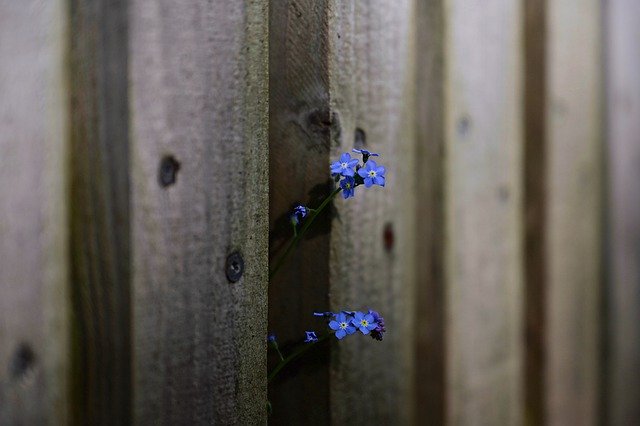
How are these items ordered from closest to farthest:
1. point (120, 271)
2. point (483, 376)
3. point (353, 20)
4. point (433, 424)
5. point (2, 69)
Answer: point (2, 69), point (120, 271), point (353, 20), point (433, 424), point (483, 376)

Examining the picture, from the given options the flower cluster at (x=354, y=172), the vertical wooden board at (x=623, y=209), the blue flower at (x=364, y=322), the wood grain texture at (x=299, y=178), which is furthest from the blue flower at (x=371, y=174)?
the vertical wooden board at (x=623, y=209)

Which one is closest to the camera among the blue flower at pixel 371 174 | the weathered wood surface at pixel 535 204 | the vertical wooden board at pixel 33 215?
the vertical wooden board at pixel 33 215

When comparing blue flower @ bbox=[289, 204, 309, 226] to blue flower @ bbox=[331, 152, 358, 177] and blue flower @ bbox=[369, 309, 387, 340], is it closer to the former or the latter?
blue flower @ bbox=[331, 152, 358, 177]

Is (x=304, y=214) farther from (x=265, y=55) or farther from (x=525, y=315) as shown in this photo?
(x=525, y=315)

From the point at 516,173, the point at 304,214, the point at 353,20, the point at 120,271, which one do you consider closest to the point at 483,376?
the point at 516,173

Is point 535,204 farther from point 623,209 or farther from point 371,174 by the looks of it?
point 371,174

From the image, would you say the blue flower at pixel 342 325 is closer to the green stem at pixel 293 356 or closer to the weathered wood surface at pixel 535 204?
the green stem at pixel 293 356
